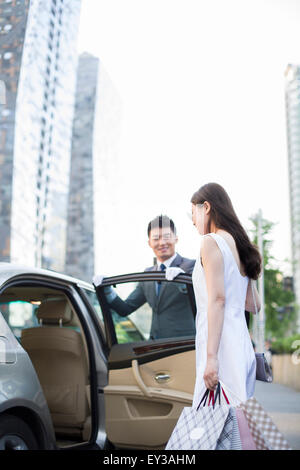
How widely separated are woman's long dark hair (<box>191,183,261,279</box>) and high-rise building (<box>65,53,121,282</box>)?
76636mm

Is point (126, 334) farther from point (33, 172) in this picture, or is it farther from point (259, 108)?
point (33, 172)

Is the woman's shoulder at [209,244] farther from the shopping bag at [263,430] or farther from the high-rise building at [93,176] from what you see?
the high-rise building at [93,176]

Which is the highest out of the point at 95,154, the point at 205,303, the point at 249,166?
the point at 95,154

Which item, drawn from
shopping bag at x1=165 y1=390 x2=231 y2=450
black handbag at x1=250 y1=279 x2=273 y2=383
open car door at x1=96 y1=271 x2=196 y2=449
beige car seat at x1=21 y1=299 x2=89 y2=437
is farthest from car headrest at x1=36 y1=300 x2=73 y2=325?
shopping bag at x1=165 y1=390 x2=231 y2=450

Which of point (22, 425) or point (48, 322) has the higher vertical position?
point (48, 322)

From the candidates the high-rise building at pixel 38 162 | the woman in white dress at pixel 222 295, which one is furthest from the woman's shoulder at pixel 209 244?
the high-rise building at pixel 38 162

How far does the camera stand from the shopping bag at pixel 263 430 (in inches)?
75.1

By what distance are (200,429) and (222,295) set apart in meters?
0.69

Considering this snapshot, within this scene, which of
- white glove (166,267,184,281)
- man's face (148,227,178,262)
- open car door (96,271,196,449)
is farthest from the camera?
man's face (148,227,178,262)

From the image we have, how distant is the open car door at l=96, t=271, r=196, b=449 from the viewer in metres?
3.32

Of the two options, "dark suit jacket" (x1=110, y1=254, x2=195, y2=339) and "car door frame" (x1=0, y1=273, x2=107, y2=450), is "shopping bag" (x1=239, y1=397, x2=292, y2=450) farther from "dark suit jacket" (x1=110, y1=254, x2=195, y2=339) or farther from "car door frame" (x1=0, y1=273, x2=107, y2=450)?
"car door frame" (x1=0, y1=273, x2=107, y2=450)

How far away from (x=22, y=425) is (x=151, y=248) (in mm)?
1679
